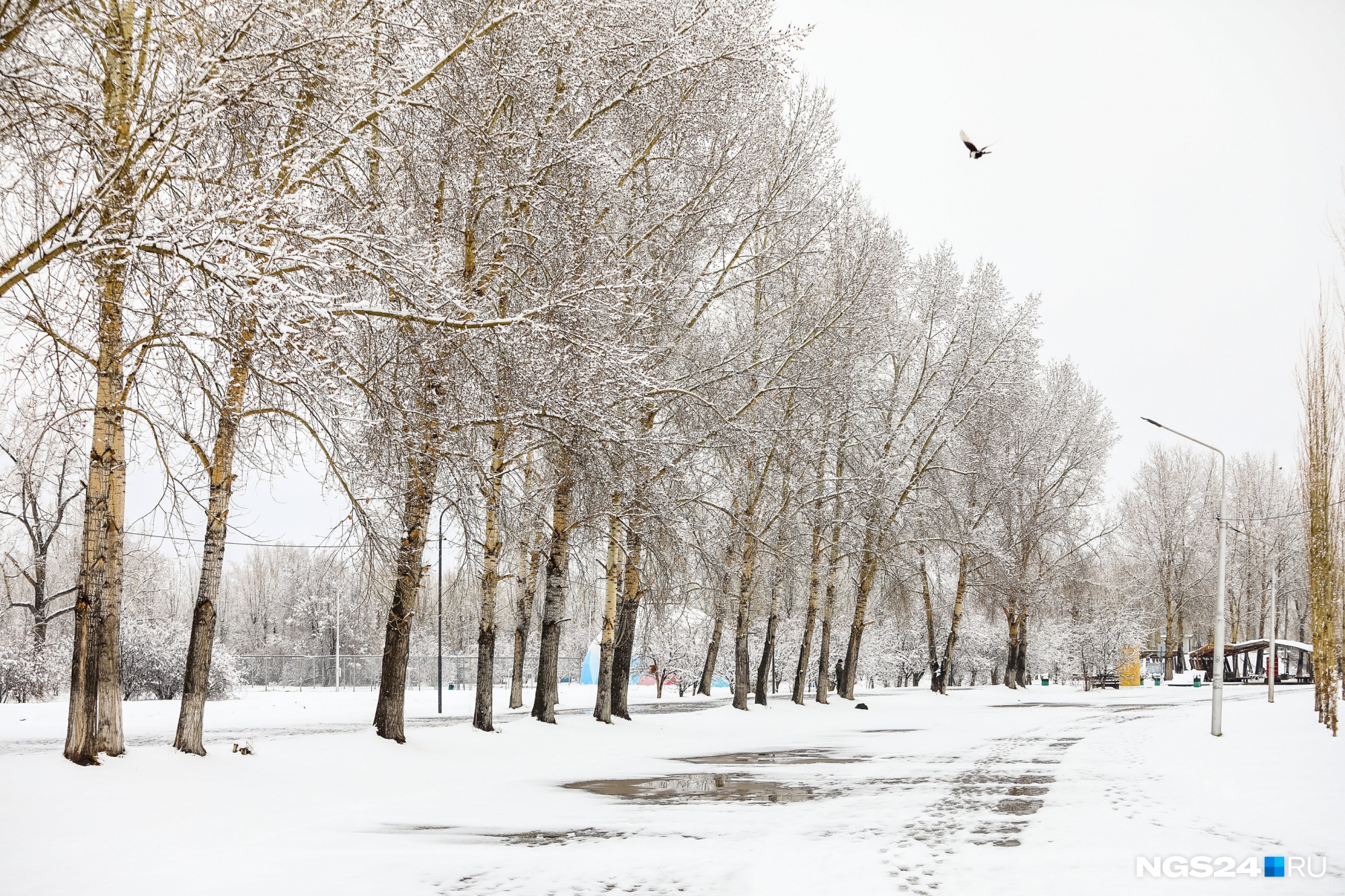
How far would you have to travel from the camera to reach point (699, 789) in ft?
51.0

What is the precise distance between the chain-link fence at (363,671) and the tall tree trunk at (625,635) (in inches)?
1378

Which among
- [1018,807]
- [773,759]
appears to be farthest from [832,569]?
[1018,807]

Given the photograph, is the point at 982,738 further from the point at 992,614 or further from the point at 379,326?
the point at 992,614

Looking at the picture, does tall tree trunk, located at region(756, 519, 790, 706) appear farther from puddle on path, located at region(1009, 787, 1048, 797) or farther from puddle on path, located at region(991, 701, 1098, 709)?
puddle on path, located at region(1009, 787, 1048, 797)

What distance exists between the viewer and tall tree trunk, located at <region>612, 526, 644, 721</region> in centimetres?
2697

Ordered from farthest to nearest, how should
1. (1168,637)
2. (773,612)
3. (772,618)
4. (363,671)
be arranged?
(363,671) → (1168,637) → (772,618) → (773,612)

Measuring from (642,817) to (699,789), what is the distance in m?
2.93

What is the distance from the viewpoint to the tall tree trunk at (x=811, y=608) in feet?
112

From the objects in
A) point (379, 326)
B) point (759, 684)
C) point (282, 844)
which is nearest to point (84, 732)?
point (282, 844)

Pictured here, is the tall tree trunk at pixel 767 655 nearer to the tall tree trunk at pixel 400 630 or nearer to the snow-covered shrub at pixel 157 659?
the tall tree trunk at pixel 400 630

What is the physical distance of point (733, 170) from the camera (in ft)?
80.5

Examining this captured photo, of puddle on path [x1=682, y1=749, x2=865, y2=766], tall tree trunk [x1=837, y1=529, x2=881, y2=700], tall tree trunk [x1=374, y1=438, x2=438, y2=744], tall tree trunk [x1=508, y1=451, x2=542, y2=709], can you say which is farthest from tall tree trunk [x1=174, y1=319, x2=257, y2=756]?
tall tree trunk [x1=837, y1=529, x2=881, y2=700]

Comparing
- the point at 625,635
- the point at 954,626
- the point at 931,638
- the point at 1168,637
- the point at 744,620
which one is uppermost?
the point at 744,620

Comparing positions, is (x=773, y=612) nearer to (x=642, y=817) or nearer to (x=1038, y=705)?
(x=1038, y=705)
